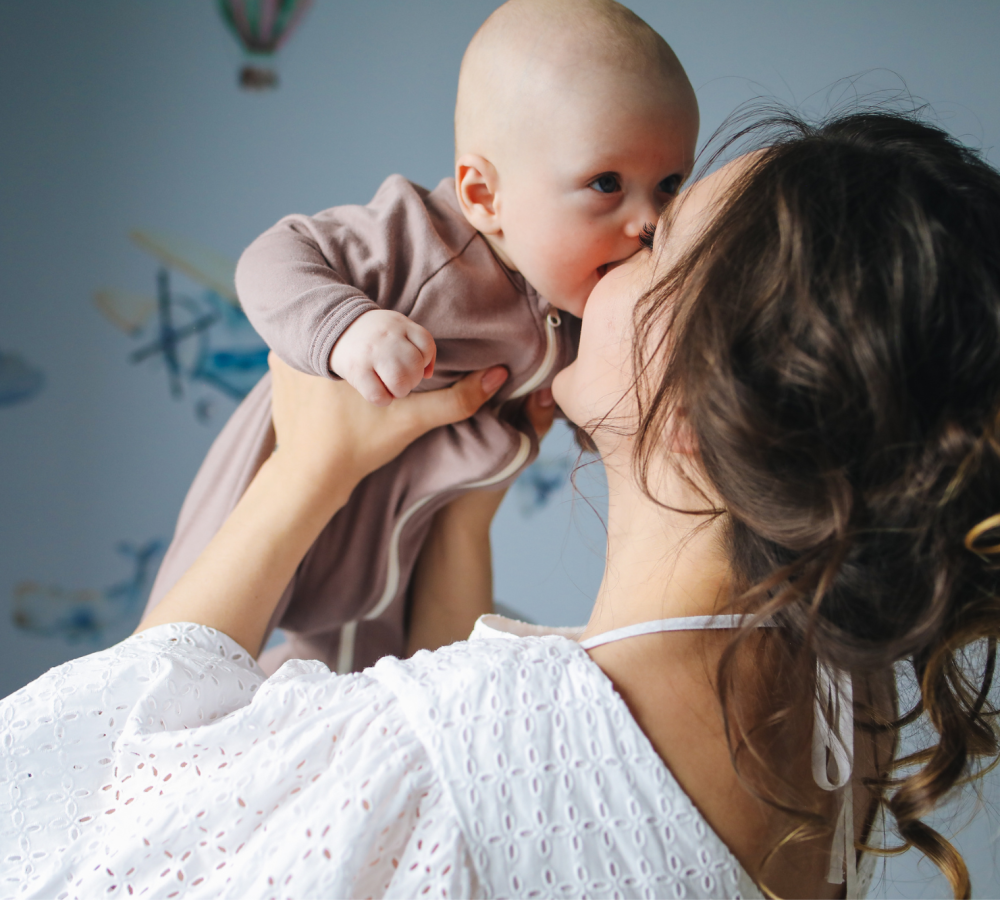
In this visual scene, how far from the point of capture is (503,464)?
100 centimetres

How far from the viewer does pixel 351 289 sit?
82cm

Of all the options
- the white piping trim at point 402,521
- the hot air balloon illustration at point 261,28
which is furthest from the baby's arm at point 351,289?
the hot air balloon illustration at point 261,28

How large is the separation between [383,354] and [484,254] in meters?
0.28

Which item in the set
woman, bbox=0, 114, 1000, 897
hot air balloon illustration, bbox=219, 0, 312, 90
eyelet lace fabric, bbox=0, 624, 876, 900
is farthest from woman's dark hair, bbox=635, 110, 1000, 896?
hot air balloon illustration, bbox=219, 0, 312, 90

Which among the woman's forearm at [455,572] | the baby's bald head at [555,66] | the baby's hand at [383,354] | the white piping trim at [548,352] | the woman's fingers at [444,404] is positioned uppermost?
the baby's bald head at [555,66]

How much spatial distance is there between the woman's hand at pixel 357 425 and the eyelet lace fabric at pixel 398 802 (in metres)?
0.36

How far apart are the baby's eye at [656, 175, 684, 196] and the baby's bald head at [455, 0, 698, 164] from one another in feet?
0.23

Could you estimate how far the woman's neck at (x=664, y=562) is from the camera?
62 centimetres

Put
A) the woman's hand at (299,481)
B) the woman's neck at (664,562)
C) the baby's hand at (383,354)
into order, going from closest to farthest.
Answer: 1. the woman's neck at (664,562)
2. the baby's hand at (383,354)
3. the woman's hand at (299,481)

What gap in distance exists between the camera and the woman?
19.2 inches

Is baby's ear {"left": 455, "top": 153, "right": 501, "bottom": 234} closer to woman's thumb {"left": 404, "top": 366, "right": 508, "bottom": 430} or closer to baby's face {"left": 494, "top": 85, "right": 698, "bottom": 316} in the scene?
baby's face {"left": 494, "top": 85, "right": 698, "bottom": 316}

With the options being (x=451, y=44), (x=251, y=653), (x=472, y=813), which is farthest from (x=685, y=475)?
(x=451, y=44)

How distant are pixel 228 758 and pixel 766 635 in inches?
16.5

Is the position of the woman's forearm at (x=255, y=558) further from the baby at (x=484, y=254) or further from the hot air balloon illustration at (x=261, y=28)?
the hot air balloon illustration at (x=261, y=28)
